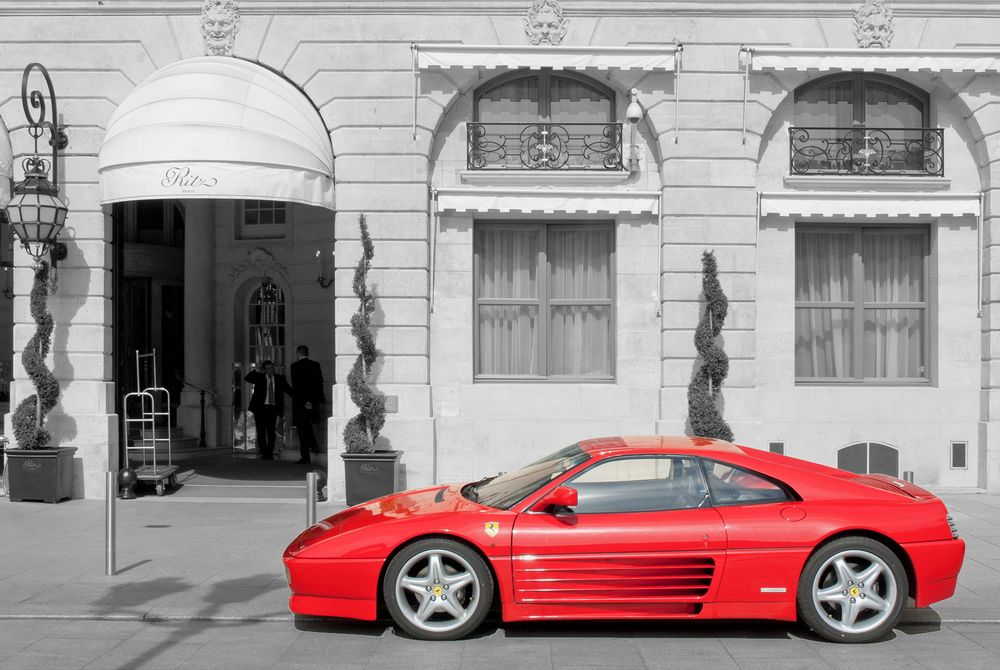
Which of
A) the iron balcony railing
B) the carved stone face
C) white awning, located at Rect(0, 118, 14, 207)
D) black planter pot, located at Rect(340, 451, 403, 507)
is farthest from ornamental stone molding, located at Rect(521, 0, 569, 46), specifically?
white awning, located at Rect(0, 118, 14, 207)

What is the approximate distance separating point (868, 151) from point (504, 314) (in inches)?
215

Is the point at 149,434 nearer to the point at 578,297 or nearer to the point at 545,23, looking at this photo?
the point at 578,297

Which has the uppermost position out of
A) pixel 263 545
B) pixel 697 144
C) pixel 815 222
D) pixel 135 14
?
pixel 135 14

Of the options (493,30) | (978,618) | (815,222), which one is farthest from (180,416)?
(978,618)

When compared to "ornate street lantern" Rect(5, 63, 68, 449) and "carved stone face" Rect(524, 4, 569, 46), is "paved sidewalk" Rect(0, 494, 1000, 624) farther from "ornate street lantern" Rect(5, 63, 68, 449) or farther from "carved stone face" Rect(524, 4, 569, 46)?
"carved stone face" Rect(524, 4, 569, 46)

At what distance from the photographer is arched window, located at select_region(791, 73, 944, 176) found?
46.1ft

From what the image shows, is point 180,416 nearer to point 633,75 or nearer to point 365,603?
point 633,75

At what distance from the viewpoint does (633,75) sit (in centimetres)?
1380

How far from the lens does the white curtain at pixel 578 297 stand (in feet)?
46.8

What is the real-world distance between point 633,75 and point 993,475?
23.3 feet

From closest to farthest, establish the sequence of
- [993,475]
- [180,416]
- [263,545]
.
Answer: [263,545] → [993,475] → [180,416]

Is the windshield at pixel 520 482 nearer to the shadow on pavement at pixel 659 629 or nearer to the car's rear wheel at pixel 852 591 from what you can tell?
the shadow on pavement at pixel 659 629

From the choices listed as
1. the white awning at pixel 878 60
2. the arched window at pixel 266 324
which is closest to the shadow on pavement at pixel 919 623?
the white awning at pixel 878 60

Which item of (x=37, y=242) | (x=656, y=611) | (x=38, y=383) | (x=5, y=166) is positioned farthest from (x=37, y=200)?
(x=656, y=611)
